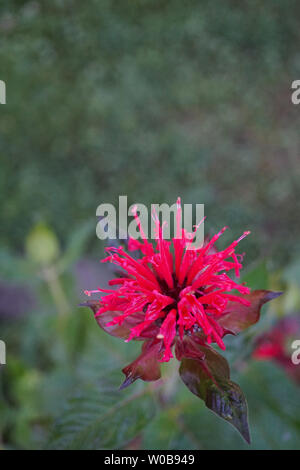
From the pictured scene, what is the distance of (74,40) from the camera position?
243cm

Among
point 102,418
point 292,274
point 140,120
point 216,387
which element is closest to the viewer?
point 216,387

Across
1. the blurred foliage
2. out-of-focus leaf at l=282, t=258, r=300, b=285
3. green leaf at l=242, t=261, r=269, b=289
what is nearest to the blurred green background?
the blurred foliage

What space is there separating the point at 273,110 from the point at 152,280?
1878mm

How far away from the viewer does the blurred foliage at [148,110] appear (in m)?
2.14

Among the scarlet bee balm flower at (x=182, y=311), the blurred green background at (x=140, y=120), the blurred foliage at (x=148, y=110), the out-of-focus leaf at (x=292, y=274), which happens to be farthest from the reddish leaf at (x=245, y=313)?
the blurred foliage at (x=148, y=110)

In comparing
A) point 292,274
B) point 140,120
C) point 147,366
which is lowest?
point 147,366

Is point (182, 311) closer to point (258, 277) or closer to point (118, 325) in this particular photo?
point (118, 325)

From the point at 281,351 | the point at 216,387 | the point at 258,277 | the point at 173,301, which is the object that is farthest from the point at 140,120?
the point at 216,387

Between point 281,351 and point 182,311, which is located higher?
point 182,311

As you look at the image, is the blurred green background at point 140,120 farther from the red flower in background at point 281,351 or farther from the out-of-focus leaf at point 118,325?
the out-of-focus leaf at point 118,325

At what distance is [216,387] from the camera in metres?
0.60

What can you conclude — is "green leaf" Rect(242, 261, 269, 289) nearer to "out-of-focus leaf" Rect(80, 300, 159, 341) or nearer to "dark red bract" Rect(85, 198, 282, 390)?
"dark red bract" Rect(85, 198, 282, 390)

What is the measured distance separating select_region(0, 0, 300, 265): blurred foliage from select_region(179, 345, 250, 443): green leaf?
139 cm

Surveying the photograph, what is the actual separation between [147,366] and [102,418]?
0.63 ft
